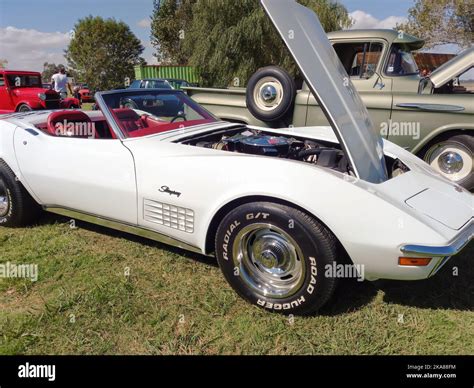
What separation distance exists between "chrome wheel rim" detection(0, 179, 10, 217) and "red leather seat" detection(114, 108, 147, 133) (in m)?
1.40

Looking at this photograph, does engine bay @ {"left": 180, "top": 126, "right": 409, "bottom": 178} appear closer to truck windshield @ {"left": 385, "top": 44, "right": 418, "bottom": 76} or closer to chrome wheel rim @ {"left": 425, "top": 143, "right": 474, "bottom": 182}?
chrome wheel rim @ {"left": 425, "top": 143, "right": 474, "bottom": 182}

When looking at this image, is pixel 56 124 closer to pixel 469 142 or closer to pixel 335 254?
pixel 335 254

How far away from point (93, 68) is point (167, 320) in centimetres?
2440

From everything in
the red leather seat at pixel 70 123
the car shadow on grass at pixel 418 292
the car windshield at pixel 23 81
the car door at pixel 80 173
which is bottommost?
the car shadow on grass at pixel 418 292

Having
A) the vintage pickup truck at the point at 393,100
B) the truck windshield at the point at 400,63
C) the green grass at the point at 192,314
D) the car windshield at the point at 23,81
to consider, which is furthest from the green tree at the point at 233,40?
the green grass at the point at 192,314

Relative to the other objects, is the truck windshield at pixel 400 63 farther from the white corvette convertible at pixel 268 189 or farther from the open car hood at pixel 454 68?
the white corvette convertible at pixel 268 189

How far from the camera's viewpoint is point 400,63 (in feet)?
17.8

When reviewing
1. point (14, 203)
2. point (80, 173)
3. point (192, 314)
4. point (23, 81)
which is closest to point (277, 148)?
point (192, 314)

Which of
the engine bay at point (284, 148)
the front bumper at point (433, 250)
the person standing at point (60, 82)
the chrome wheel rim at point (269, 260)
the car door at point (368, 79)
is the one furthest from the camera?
the person standing at point (60, 82)

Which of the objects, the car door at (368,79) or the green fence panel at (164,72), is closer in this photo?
the car door at (368,79)

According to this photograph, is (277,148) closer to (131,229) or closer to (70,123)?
(131,229)

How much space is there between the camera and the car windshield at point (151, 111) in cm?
Answer: 313

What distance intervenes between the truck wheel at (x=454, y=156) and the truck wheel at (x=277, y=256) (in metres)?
3.25

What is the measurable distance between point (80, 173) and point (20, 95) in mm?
11627
